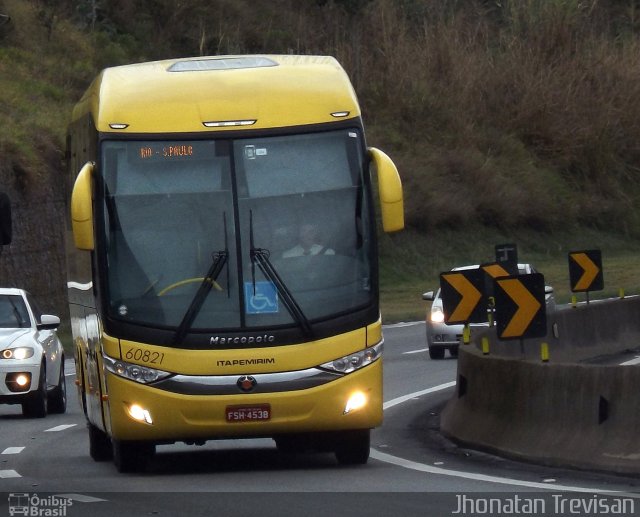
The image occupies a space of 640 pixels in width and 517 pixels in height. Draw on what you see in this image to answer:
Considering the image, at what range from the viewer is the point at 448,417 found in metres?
15.5

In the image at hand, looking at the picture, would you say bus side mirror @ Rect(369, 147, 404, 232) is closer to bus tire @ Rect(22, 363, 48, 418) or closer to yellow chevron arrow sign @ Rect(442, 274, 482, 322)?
yellow chevron arrow sign @ Rect(442, 274, 482, 322)

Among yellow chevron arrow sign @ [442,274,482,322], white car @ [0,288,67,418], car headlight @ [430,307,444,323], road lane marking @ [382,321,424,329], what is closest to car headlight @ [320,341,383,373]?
yellow chevron arrow sign @ [442,274,482,322]

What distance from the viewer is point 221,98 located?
1289 cm

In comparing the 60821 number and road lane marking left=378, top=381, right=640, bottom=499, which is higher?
the 60821 number

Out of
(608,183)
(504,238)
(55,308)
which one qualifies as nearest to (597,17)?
(608,183)

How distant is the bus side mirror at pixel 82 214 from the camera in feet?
40.4

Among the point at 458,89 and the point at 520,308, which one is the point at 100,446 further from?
the point at 458,89

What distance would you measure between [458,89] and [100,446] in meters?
47.3

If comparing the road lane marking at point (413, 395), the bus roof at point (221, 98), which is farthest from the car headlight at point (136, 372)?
the road lane marking at point (413, 395)

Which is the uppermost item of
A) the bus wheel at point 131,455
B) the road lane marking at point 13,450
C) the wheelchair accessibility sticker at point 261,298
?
the wheelchair accessibility sticker at point 261,298

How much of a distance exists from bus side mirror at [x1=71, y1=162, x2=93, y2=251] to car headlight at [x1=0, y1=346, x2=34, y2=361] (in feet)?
23.9

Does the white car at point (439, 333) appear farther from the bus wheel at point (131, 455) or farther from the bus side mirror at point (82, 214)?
the bus side mirror at point (82, 214)

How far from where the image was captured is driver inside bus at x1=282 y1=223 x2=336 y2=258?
1254 centimetres

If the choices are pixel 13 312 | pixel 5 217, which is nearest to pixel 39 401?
pixel 13 312
